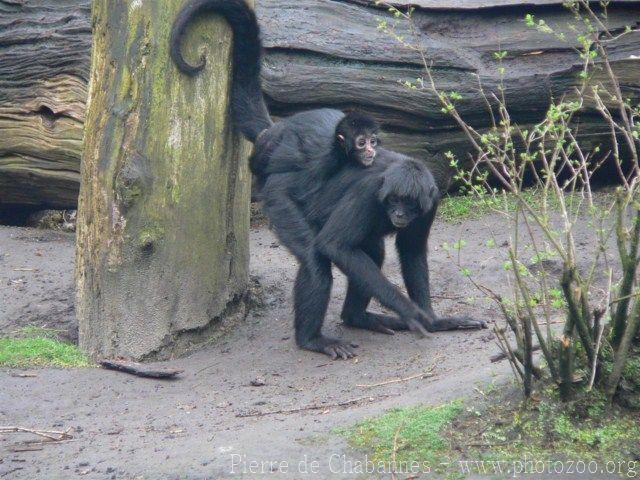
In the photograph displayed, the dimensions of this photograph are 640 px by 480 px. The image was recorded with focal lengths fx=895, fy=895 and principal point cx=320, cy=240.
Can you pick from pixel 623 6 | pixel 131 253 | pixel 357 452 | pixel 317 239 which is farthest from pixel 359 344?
pixel 623 6

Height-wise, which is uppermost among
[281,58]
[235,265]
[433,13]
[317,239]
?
[433,13]

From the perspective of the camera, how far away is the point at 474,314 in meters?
8.16

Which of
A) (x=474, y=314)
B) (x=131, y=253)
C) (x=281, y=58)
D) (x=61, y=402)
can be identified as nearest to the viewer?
(x=61, y=402)

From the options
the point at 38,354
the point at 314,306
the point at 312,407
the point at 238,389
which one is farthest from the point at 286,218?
the point at 38,354

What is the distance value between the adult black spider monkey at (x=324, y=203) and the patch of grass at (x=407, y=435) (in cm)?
197

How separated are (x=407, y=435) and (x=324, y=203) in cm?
314

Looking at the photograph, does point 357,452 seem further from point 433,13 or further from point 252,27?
point 433,13

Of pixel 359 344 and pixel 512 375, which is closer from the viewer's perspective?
pixel 512 375

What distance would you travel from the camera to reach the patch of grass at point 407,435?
16.1ft

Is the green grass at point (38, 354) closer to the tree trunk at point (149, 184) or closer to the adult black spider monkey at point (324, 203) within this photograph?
the tree trunk at point (149, 184)

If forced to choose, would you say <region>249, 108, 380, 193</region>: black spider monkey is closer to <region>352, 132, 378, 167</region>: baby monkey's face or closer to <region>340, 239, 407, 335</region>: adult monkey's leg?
<region>352, 132, 378, 167</region>: baby monkey's face

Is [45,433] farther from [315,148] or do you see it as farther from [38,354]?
[315,148]

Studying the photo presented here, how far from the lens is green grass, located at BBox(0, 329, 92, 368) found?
7.32 meters

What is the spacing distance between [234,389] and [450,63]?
192 inches
